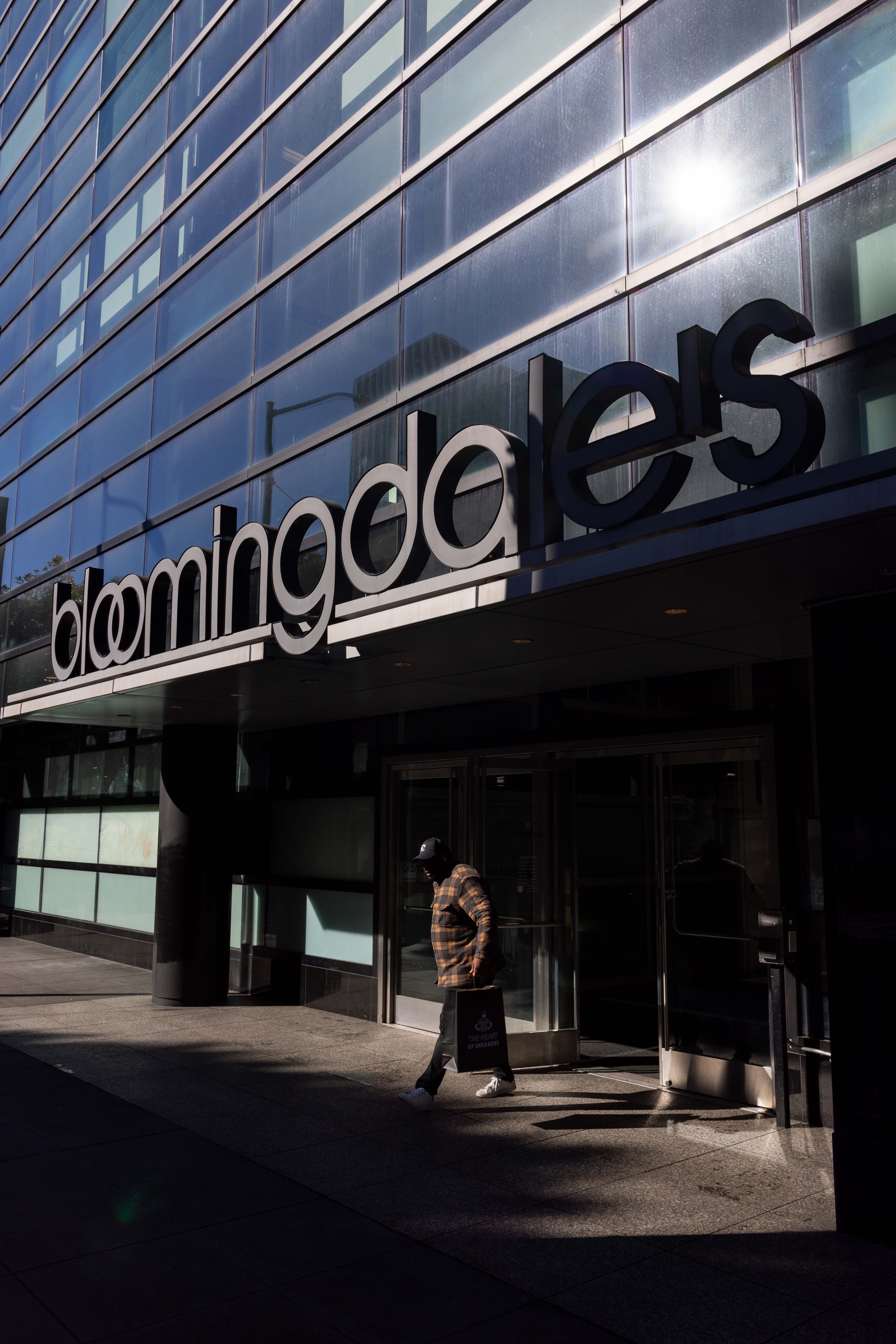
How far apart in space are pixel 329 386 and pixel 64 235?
429 inches

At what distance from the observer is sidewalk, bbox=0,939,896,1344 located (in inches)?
169

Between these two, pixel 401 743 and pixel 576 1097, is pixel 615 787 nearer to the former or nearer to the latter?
pixel 401 743

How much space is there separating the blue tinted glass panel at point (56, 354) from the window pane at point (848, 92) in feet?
45.3

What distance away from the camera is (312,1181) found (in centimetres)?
594

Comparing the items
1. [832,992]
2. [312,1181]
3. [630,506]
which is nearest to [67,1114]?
[312,1181]

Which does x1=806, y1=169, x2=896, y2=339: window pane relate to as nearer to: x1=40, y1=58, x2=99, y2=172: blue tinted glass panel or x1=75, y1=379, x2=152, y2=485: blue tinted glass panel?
x1=75, y1=379, x2=152, y2=485: blue tinted glass panel

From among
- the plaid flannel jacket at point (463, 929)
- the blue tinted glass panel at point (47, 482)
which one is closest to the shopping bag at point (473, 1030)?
the plaid flannel jacket at point (463, 929)

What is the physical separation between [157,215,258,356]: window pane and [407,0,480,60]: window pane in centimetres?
312

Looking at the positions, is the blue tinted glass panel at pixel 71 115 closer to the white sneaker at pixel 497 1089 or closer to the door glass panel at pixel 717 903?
the door glass panel at pixel 717 903

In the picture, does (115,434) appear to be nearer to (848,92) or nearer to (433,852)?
(433,852)

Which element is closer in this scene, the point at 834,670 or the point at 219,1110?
the point at 834,670

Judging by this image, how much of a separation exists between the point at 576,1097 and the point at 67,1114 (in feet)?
12.3

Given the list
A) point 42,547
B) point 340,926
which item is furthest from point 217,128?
point 340,926

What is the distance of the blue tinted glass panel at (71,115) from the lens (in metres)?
18.4
